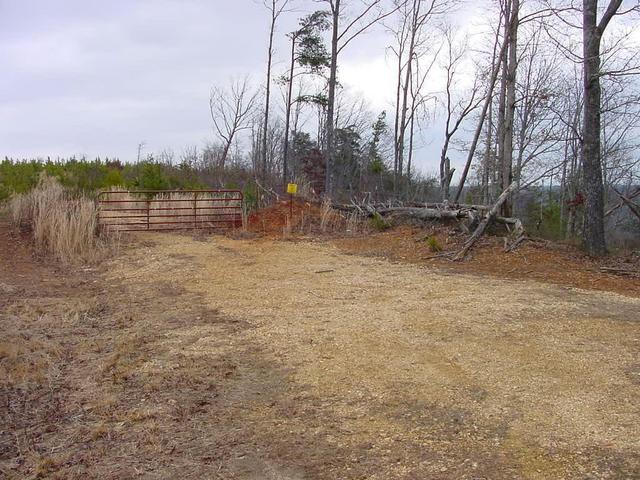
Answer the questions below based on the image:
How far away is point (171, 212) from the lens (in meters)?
15.9

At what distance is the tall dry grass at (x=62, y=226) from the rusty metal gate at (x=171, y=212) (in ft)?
5.58

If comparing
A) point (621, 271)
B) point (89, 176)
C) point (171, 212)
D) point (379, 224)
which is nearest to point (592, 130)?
point (621, 271)

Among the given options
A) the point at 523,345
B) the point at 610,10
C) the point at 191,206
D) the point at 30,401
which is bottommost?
the point at 30,401

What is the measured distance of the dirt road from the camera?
3.55m

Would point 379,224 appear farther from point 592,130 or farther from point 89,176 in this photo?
point 89,176

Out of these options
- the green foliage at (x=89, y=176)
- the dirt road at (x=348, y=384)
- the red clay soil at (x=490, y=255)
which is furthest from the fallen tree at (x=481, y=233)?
the green foliage at (x=89, y=176)

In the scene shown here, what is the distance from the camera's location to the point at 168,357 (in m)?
5.51

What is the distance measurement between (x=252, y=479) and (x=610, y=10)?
10748 mm

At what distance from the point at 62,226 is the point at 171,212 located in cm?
449

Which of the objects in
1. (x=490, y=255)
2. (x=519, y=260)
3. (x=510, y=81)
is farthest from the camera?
(x=510, y=81)

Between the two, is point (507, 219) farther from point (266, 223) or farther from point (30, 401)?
point (30, 401)

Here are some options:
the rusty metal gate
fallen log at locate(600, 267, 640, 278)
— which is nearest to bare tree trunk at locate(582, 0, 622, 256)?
fallen log at locate(600, 267, 640, 278)

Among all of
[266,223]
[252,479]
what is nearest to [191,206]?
[266,223]

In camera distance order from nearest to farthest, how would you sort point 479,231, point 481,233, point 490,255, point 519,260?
point 519,260, point 490,255, point 479,231, point 481,233
